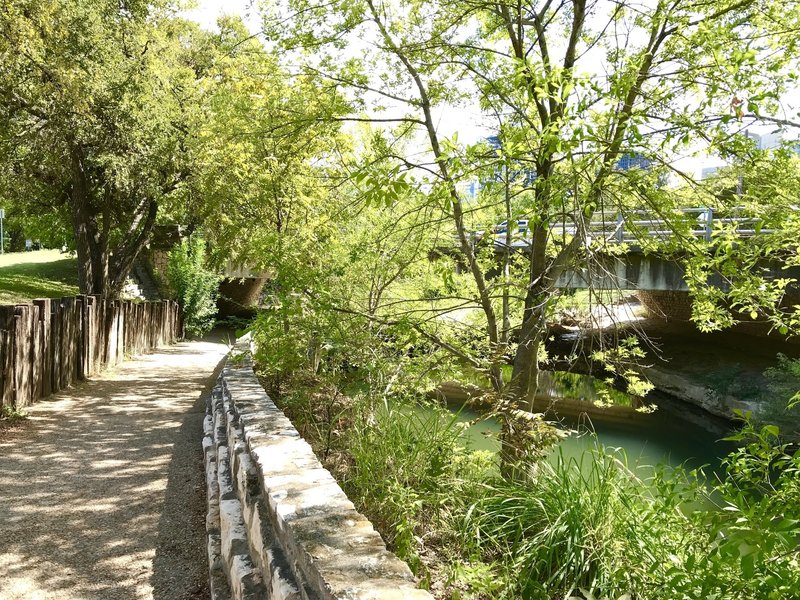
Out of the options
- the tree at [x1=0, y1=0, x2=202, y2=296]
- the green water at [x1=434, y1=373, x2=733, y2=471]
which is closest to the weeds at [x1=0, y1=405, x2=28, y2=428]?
the tree at [x1=0, y1=0, x2=202, y2=296]

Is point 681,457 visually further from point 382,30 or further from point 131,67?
point 131,67

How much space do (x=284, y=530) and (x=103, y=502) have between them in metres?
3.13

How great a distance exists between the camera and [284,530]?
8.89 feet

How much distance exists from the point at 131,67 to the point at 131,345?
627 cm

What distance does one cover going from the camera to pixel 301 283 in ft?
19.6

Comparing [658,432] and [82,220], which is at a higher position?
[82,220]

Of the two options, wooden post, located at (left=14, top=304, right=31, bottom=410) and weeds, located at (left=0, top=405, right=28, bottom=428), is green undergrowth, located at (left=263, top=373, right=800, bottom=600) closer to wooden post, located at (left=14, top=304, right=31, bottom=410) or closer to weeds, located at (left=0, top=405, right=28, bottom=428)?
weeds, located at (left=0, top=405, right=28, bottom=428)

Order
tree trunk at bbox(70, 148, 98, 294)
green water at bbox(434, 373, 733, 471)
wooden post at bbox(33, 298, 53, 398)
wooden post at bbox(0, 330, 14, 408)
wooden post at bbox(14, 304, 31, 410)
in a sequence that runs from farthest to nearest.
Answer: tree trunk at bbox(70, 148, 98, 294)
green water at bbox(434, 373, 733, 471)
wooden post at bbox(33, 298, 53, 398)
wooden post at bbox(14, 304, 31, 410)
wooden post at bbox(0, 330, 14, 408)

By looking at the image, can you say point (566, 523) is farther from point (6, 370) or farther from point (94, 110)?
point (94, 110)

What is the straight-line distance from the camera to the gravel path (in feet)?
12.4

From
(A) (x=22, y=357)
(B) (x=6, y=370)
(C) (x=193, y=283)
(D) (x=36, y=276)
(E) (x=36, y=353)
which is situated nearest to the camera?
(B) (x=6, y=370)

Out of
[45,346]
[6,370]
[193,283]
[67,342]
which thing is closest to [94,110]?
[67,342]

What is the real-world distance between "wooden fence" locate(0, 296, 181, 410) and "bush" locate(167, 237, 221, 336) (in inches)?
240

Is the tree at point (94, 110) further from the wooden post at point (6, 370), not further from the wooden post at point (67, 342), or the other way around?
the wooden post at point (6, 370)
